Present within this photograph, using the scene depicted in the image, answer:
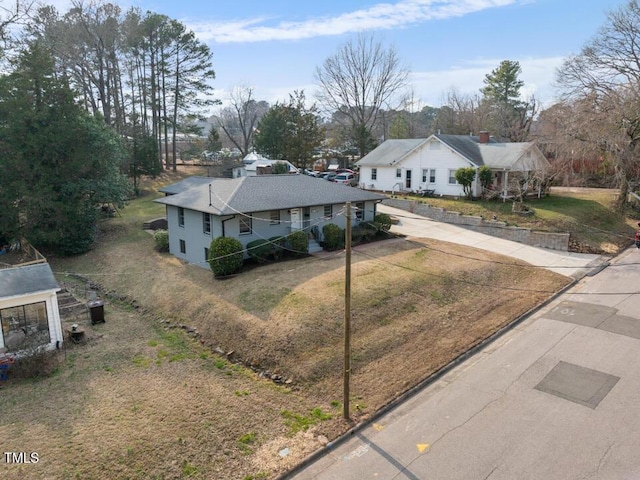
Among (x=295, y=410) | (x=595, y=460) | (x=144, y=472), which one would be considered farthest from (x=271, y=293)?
(x=595, y=460)

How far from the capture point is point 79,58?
40.8 metres

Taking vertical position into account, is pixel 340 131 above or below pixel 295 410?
above

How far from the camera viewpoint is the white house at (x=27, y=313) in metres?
14.0

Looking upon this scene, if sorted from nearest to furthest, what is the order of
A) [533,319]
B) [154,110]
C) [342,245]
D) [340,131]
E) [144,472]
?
[144,472] < [533,319] < [342,245] < [154,110] < [340,131]

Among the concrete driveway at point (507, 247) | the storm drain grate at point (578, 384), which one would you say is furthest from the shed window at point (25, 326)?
the storm drain grate at point (578, 384)

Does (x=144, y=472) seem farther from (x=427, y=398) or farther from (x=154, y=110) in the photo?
(x=154, y=110)

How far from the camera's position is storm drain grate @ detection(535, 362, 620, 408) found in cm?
1108

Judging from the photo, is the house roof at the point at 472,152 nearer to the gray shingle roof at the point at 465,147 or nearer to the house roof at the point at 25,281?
the gray shingle roof at the point at 465,147

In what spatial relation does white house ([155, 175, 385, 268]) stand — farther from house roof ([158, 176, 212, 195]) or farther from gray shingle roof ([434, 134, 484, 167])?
gray shingle roof ([434, 134, 484, 167])

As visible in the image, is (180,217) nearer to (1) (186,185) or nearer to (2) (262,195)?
(2) (262,195)

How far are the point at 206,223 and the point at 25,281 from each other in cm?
835

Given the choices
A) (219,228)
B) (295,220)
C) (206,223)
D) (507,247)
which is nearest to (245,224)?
(219,228)

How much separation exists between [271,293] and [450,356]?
6.93 metres

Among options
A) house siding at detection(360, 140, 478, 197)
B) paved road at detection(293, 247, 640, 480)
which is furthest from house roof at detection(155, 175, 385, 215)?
paved road at detection(293, 247, 640, 480)
